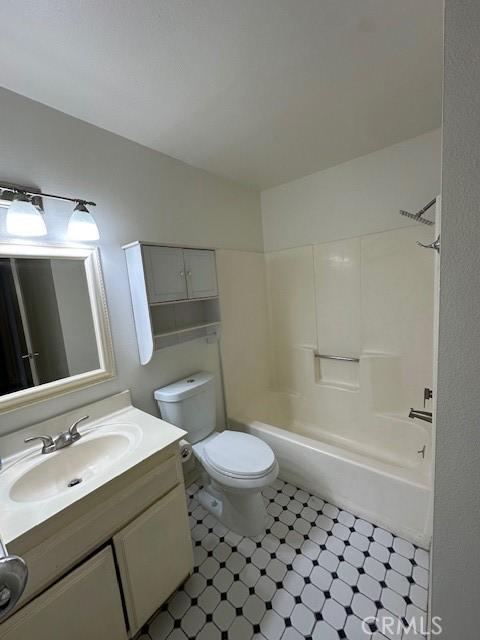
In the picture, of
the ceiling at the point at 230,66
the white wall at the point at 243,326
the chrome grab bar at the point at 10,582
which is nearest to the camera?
the chrome grab bar at the point at 10,582

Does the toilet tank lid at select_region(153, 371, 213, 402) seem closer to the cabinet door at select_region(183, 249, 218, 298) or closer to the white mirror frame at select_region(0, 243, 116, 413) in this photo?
the white mirror frame at select_region(0, 243, 116, 413)

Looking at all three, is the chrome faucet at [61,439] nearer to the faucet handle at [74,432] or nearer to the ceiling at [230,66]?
the faucet handle at [74,432]

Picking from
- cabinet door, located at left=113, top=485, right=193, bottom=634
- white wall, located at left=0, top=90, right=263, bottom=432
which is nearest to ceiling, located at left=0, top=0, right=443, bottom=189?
white wall, located at left=0, top=90, right=263, bottom=432

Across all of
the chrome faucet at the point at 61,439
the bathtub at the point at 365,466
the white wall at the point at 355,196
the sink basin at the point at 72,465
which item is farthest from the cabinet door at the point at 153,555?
the white wall at the point at 355,196

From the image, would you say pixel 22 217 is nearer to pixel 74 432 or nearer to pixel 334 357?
pixel 74 432

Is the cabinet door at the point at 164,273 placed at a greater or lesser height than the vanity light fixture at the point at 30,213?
lesser

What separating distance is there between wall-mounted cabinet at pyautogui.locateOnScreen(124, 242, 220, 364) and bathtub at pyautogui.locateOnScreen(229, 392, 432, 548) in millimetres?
855

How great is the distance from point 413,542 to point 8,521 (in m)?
1.82

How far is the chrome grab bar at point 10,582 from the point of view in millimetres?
477

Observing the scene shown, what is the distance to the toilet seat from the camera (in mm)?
1446

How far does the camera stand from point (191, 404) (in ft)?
5.64

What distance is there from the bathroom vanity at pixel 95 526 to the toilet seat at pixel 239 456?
32cm

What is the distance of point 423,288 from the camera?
1842 mm

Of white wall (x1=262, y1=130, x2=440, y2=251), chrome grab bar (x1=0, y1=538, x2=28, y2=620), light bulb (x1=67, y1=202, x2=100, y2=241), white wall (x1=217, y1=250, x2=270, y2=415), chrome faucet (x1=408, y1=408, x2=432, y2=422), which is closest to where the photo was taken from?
chrome grab bar (x1=0, y1=538, x2=28, y2=620)
